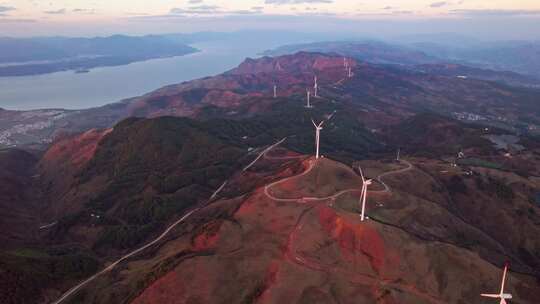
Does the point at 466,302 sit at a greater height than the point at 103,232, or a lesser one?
greater

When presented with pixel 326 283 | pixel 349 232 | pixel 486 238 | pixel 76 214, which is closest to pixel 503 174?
pixel 486 238

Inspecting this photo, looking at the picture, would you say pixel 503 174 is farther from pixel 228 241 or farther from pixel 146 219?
pixel 146 219

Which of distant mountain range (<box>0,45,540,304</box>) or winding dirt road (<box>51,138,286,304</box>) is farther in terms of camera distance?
winding dirt road (<box>51,138,286,304</box>)

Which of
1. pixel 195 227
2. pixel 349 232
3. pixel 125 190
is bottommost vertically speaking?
pixel 125 190

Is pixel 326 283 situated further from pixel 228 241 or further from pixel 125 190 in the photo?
pixel 125 190

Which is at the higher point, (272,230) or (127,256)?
(272,230)

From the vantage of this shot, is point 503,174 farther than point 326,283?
Yes

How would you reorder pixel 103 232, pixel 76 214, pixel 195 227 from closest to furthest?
1. pixel 195 227
2. pixel 103 232
3. pixel 76 214

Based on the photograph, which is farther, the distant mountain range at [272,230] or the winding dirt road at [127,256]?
the winding dirt road at [127,256]

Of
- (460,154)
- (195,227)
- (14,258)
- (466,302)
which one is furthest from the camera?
(460,154)

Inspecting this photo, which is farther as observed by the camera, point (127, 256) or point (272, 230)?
point (127, 256)
